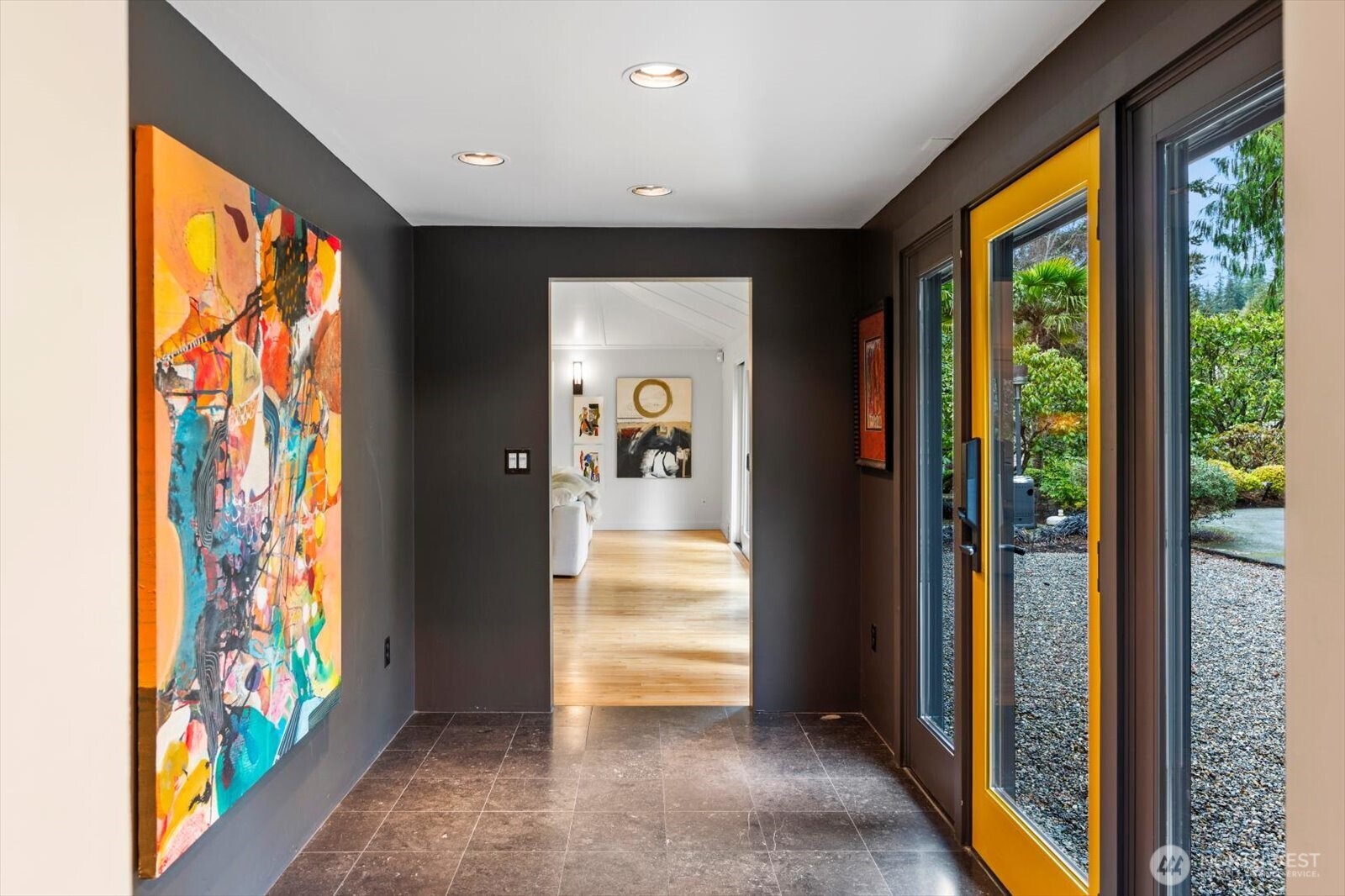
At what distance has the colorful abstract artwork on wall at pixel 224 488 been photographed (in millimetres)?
1749

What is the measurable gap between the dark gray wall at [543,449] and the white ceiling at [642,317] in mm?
3922

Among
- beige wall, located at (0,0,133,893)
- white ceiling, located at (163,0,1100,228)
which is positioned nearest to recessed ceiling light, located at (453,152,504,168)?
white ceiling, located at (163,0,1100,228)

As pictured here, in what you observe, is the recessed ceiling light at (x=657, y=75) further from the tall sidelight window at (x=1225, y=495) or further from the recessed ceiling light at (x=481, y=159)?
the tall sidelight window at (x=1225, y=495)

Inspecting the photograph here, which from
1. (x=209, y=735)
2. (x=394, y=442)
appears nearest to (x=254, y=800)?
(x=209, y=735)

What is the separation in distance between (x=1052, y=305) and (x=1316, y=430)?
2.09 metres

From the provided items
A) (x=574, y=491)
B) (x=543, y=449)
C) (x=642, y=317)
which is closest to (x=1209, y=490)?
(x=543, y=449)

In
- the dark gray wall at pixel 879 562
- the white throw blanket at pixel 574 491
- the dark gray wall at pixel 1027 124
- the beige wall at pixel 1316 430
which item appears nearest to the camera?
the beige wall at pixel 1316 430

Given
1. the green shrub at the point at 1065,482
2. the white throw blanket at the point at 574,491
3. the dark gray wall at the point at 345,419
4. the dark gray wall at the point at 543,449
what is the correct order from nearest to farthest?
the dark gray wall at the point at 345,419 → the green shrub at the point at 1065,482 → the dark gray wall at the point at 543,449 → the white throw blanket at the point at 574,491

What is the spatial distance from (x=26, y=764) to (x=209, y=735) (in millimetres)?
1814

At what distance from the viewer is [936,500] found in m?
3.23

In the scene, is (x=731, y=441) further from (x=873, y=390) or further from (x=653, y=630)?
(x=873, y=390)

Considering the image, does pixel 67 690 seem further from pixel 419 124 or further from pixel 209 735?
pixel 419 124

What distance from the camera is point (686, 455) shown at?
10.7 metres

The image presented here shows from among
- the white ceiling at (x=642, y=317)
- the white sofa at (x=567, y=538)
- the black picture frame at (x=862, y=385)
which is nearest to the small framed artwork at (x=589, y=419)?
the white ceiling at (x=642, y=317)
